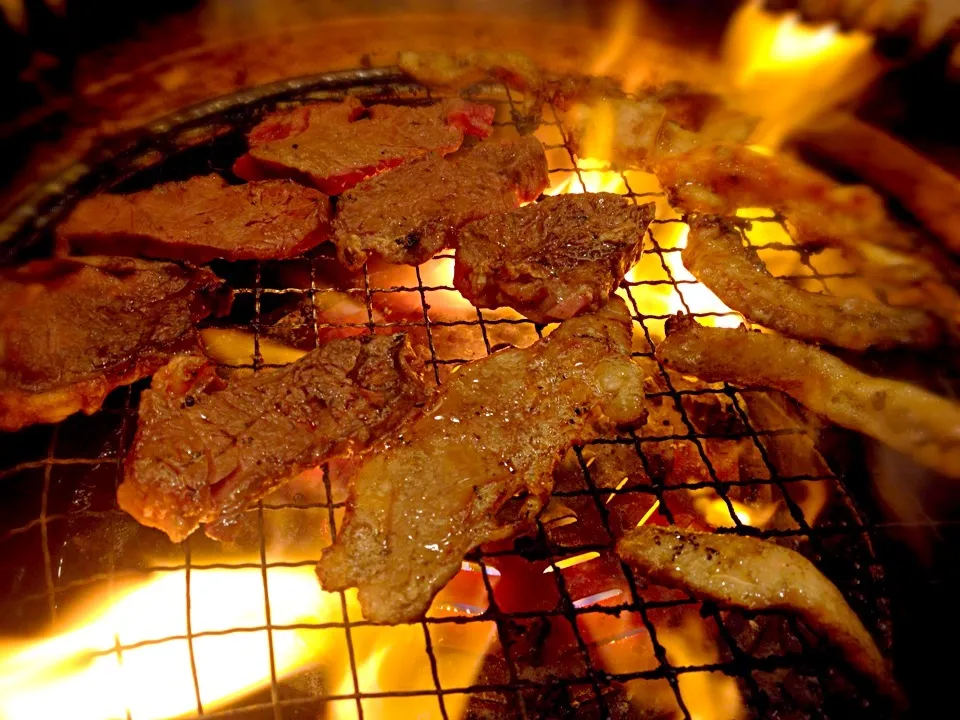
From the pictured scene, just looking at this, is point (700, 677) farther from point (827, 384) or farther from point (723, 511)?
point (827, 384)

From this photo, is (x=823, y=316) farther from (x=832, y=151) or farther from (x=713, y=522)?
(x=832, y=151)

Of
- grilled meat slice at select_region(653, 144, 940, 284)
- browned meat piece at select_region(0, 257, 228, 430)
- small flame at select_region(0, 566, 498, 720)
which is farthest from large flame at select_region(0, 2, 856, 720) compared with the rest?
grilled meat slice at select_region(653, 144, 940, 284)

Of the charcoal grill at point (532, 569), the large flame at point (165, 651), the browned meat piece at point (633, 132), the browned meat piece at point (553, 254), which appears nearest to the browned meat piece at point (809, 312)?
the charcoal grill at point (532, 569)

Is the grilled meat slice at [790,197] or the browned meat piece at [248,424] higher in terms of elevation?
the grilled meat slice at [790,197]

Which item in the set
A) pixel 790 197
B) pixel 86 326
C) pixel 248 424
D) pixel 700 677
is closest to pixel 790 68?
pixel 790 197

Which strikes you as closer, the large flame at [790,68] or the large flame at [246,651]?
the large flame at [246,651]

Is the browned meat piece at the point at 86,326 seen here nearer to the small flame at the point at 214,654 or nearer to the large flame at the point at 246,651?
the large flame at the point at 246,651

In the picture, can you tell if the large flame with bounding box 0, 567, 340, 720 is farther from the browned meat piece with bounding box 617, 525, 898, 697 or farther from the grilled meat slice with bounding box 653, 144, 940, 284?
the grilled meat slice with bounding box 653, 144, 940, 284
